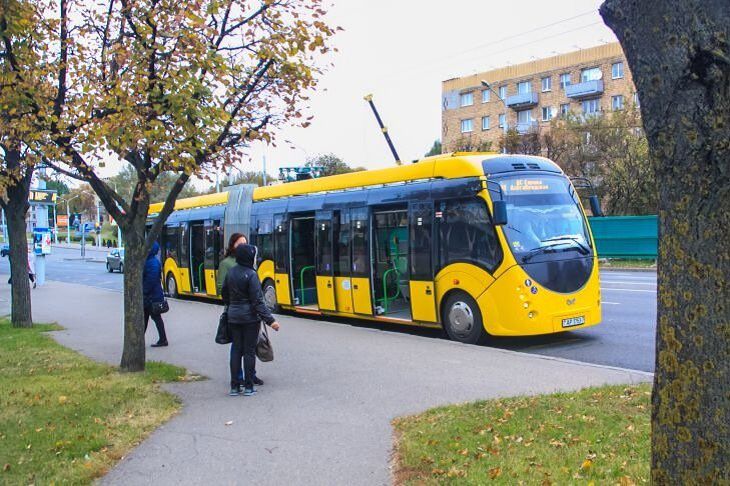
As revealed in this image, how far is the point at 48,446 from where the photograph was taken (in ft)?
18.3

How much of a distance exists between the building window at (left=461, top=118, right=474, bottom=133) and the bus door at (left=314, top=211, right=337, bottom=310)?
56.8m

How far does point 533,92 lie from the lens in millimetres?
61844

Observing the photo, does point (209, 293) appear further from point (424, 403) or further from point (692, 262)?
point (692, 262)

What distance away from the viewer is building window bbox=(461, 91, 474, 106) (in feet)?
223

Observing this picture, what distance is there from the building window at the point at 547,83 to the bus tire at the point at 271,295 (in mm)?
51627

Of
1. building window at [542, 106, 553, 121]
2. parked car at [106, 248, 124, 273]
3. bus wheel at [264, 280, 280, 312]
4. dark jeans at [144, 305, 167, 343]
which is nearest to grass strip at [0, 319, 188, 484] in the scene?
dark jeans at [144, 305, 167, 343]

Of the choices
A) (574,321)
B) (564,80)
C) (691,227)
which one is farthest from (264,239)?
(564,80)

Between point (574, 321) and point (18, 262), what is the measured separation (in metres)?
10.9

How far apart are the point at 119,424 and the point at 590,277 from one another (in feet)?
24.3

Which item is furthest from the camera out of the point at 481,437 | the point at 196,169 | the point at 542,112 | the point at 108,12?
the point at 542,112

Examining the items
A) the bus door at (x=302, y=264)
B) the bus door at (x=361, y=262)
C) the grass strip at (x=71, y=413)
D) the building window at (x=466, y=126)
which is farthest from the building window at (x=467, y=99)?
the grass strip at (x=71, y=413)

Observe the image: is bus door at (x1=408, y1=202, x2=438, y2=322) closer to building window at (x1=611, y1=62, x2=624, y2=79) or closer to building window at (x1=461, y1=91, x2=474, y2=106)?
building window at (x1=611, y1=62, x2=624, y2=79)

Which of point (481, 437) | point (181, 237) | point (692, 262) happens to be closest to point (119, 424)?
point (481, 437)

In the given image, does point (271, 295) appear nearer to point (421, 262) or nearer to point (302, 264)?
point (302, 264)
